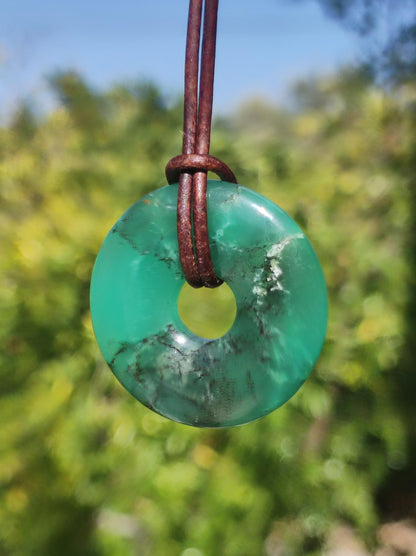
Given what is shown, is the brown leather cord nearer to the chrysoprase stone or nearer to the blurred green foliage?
the chrysoprase stone

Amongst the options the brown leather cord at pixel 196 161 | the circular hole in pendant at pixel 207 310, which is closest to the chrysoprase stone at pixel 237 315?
the brown leather cord at pixel 196 161

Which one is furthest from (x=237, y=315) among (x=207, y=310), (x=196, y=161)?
(x=207, y=310)

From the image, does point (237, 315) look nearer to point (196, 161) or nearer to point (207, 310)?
point (196, 161)

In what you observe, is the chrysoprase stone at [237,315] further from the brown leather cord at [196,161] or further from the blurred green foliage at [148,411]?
the blurred green foliage at [148,411]

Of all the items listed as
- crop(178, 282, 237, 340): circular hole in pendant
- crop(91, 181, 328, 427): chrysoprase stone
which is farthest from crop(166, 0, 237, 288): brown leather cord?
crop(178, 282, 237, 340): circular hole in pendant

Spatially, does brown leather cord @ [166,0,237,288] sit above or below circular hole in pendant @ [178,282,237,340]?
above

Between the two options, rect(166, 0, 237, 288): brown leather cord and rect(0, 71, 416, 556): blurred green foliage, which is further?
rect(0, 71, 416, 556): blurred green foliage
